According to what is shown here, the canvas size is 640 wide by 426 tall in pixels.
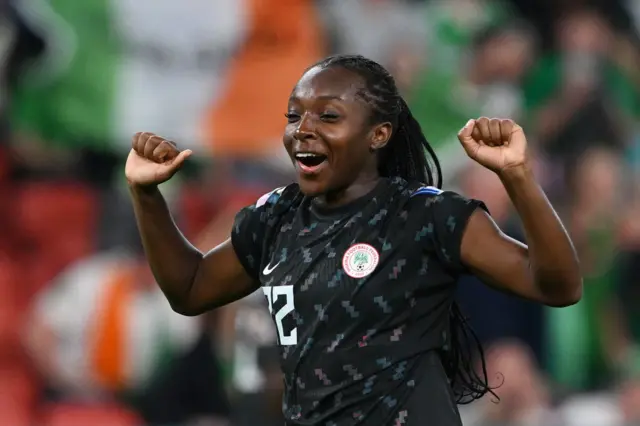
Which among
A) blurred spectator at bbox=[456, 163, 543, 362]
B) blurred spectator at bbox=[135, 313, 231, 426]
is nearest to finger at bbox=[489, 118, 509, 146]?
blurred spectator at bbox=[456, 163, 543, 362]

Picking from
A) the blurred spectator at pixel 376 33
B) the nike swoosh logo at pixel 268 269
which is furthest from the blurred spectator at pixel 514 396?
the nike swoosh logo at pixel 268 269

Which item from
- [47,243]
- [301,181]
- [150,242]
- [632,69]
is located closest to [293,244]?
[301,181]

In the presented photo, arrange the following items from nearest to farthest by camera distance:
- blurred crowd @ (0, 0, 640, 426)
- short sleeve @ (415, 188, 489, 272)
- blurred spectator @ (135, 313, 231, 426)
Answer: short sleeve @ (415, 188, 489, 272) < blurred spectator @ (135, 313, 231, 426) < blurred crowd @ (0, 0, 640, 426)

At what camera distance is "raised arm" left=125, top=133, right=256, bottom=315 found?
125 inches

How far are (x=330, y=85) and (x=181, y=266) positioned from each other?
63 cm

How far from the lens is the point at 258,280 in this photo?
3.19m

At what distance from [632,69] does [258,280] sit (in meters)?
4.88

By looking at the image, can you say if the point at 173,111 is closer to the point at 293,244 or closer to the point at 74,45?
the point at 74,45

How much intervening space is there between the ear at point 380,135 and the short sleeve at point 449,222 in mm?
205

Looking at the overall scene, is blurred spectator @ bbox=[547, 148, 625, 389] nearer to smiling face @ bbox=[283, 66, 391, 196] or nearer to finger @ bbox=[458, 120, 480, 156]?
smiling face @ bbox=[283, 66, 391, 196]

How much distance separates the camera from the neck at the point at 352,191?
297 centimetres

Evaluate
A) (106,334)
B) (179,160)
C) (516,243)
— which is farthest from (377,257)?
(106,334)

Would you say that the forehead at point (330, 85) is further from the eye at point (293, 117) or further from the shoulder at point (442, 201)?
the shoulder at point (442, 201)

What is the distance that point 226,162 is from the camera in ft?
23.4
